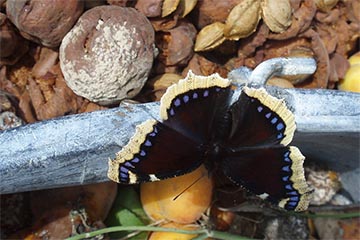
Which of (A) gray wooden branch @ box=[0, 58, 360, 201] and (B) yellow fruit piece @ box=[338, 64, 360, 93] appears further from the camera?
(B) yellow fruit piece @ box=[338, 64, 360, 93]

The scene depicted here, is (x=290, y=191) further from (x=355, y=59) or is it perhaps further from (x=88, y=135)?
(x=355, y=59)

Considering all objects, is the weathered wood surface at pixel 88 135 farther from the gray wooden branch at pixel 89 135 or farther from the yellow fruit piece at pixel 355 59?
the yellow fruit piece at pixel 355 59

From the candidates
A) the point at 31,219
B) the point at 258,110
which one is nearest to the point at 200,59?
the point at 258,110

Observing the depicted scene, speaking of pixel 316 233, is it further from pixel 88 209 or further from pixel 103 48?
pixel 103 48

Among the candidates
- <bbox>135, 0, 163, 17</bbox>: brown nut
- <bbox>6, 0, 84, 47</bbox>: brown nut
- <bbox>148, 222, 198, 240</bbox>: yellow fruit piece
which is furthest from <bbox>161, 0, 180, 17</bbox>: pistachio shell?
<bbox>148, 222, 198, 240</bbox>: yellow fruit piece

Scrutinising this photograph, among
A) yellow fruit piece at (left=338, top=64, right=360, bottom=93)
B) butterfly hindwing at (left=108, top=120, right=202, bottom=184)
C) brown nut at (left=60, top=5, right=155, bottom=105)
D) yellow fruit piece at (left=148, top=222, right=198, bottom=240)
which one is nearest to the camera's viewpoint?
butterfly hindwing at (left=108, top=120, right=202, bottom=184)

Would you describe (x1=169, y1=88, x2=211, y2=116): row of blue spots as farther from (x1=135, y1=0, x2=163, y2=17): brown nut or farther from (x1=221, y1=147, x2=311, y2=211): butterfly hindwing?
(x1=135, y1=0, x2=163, y2=17): brown nut
